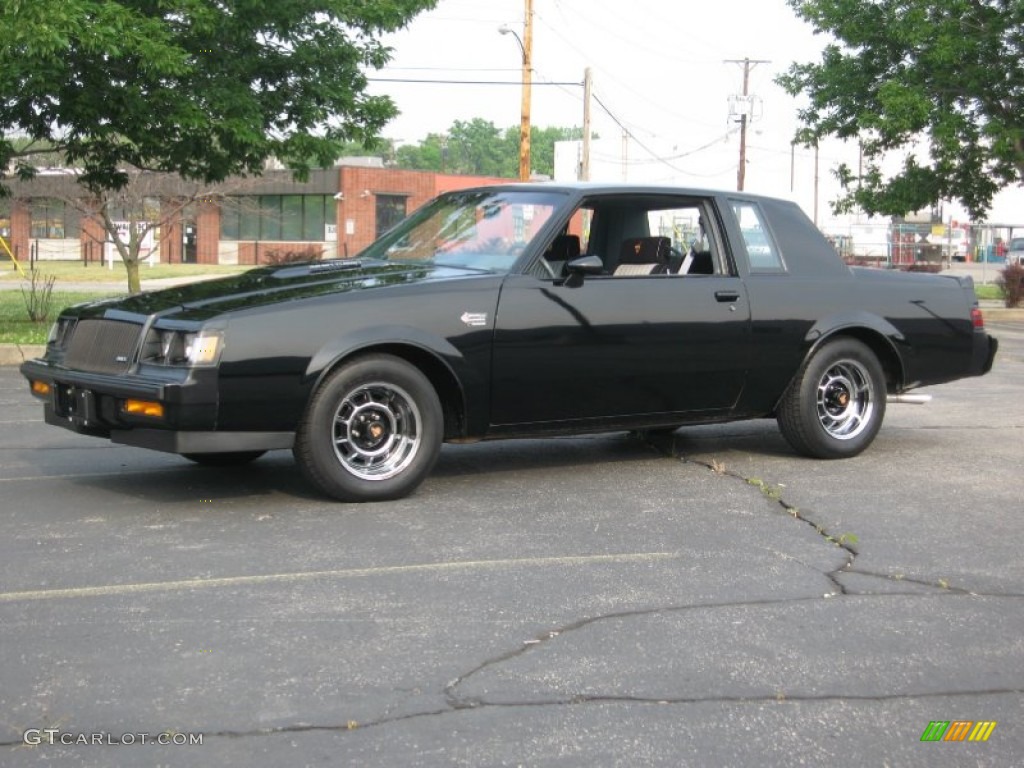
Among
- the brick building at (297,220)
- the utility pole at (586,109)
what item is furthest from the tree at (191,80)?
the brick building at (297,220)

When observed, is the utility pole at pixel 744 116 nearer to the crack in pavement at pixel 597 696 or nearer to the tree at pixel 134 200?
the tree at pixel 134 200

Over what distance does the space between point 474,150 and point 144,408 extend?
158492mm

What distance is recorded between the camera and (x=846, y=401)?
7922 mm

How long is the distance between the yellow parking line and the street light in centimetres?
2653

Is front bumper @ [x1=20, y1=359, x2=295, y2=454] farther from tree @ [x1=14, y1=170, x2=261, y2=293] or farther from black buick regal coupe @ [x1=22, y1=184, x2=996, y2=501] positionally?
tree @ [x1=14, y1=170, x2=261, y2=293]

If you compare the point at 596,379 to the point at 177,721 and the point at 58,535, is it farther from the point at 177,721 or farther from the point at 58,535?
the point at 177,721

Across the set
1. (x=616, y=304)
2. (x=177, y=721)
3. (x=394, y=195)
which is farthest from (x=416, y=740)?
(x=394, y=195)

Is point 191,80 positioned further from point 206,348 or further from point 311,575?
point 311,575

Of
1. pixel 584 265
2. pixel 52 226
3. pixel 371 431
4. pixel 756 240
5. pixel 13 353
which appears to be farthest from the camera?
pixel 52 226

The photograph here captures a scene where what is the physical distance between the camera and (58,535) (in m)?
5.63

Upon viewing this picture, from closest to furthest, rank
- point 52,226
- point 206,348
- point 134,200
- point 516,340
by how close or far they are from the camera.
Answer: point 206,348 < point 516,340 < point 134,200 < point 52,226

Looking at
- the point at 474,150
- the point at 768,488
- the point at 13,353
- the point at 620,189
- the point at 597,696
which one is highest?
the point at 474,150

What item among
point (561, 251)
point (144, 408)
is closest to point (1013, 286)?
point (561, 251)

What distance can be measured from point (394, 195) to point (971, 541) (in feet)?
176
